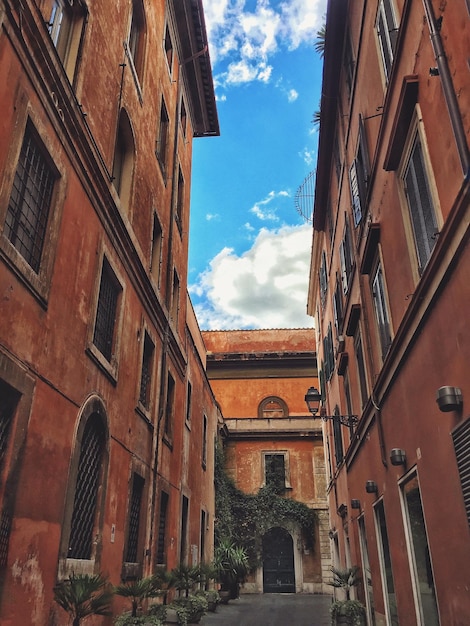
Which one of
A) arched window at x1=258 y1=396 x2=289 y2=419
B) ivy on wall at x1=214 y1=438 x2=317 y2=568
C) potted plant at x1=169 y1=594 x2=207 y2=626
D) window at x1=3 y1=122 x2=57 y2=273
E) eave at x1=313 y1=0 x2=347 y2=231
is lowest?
potted plant at x1=169 y1=594 x2=207 y2=626

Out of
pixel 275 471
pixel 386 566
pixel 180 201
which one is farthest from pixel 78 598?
pixel 275 471

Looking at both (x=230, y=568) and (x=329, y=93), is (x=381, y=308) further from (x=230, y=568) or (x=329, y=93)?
(x=230, y=568)

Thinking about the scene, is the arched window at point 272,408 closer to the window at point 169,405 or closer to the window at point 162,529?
the window at point 169,405

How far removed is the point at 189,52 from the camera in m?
17.3

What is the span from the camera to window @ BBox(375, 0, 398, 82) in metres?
6.75

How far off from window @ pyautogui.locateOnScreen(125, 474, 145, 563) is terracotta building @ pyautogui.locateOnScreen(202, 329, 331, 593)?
1549 cm

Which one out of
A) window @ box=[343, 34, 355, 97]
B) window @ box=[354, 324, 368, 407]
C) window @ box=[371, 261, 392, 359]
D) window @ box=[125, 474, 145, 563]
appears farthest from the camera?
window @ box=[343, 34, 355, 97]

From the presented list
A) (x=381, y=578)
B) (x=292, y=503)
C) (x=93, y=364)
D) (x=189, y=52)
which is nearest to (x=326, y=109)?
(x=189, y=52)

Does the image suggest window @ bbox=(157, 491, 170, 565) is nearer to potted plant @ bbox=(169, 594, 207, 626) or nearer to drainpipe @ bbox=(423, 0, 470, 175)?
potted plant @ bbox=(169, 594, 207, 626)

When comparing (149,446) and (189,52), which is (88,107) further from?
(189,52)

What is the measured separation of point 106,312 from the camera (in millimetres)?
8805

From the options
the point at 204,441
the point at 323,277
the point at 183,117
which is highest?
the point at 183,117

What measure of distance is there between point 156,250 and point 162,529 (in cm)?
649

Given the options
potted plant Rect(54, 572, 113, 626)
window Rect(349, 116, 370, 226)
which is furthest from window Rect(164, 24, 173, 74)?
potted plant Rect(54, 572, 113, 626)
